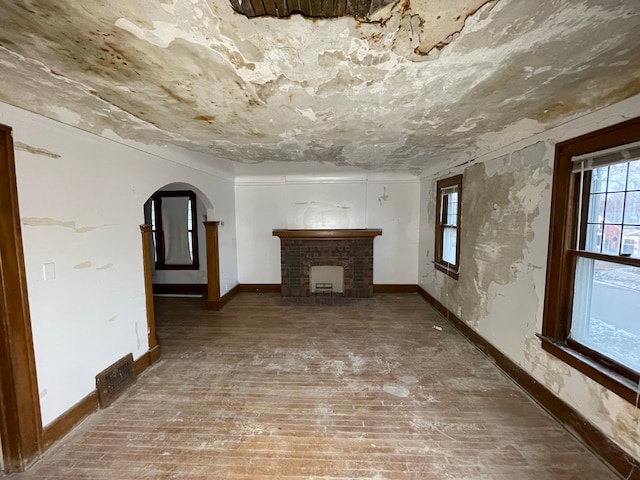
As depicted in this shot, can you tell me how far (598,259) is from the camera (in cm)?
179

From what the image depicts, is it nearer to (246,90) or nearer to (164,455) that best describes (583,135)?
(246,90)

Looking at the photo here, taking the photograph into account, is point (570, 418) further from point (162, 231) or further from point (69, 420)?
point (162, 231)

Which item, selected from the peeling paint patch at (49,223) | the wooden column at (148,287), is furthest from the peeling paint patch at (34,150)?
the wooden column at (148,287)

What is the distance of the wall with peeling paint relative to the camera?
5.50 ft

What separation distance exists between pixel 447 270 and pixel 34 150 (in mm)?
4604

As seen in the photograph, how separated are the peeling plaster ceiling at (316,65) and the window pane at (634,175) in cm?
43

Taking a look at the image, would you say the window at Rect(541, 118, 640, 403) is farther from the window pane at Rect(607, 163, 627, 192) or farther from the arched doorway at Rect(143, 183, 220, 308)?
the arched doorway at Rect(143, 183, 220, 308)

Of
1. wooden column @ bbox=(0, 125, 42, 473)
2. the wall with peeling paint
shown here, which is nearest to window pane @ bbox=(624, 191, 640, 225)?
the wall with peeling paint

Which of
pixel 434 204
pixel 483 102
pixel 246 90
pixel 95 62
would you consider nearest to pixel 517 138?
pixel 483 102

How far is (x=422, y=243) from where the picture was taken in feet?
16.4

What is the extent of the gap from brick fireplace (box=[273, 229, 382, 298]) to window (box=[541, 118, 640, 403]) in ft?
9.91

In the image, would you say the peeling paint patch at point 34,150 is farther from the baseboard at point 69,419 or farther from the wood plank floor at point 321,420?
the wood plank floor at point 321,420

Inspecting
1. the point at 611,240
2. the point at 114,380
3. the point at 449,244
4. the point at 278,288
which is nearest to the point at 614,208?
the point at 611,240

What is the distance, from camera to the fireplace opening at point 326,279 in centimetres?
523
